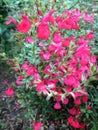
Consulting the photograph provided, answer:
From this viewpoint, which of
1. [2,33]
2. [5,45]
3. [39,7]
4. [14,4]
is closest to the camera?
[39,7]

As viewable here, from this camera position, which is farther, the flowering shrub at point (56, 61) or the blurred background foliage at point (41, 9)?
the blurred background foliage at point (41, 9)

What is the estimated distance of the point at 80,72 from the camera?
181cm

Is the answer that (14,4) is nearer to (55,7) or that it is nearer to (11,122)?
(55,7)

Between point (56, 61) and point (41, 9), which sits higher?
point (41, 9)

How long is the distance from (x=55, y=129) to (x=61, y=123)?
10cm

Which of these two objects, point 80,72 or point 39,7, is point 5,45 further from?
point 80,72

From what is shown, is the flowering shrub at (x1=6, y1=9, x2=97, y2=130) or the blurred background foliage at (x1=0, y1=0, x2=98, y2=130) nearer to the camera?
the flowering shrub at (x1=6, y1=9, x2=97, y2=130)

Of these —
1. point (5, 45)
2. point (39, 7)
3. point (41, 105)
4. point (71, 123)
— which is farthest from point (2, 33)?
point (71, 123)

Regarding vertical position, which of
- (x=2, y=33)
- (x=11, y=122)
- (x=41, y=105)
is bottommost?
(x=11, y=122)

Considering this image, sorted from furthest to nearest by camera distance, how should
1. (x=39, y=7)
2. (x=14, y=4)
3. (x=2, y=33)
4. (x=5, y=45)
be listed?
(x=5, y=45)
(x=2, y=33)
(x=14, y=4)
(x=39, y=7)

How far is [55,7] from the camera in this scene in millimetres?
2346

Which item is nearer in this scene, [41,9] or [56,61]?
[56,61]

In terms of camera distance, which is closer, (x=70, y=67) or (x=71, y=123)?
(x=70, y=67)

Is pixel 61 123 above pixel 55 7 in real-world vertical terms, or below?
below
